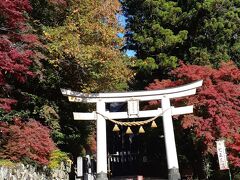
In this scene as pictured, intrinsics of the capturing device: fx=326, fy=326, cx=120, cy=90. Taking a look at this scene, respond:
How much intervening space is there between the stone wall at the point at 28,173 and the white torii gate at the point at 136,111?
7.27 feet

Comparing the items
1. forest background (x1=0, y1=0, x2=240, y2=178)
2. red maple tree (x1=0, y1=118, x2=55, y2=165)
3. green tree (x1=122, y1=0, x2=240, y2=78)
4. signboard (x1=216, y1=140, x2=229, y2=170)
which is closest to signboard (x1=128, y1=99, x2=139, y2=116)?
forest background (x1=0, y1=0, x2=240, y2=178)

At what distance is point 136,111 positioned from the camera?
17.1 m

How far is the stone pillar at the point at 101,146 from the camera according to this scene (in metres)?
16.1

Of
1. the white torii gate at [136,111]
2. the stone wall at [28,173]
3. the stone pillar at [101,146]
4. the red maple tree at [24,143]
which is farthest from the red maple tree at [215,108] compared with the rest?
the red maple tree at [24,143]

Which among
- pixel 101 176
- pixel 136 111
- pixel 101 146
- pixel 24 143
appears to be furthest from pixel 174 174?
pixel 24 143

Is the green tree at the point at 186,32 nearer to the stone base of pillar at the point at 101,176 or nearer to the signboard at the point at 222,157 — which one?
the stone base of pillar at the point at 101,176

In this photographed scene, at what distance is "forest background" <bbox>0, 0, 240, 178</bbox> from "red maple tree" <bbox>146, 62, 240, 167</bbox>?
Answer: 0.16 feet

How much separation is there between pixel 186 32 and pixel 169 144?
7.83 metres

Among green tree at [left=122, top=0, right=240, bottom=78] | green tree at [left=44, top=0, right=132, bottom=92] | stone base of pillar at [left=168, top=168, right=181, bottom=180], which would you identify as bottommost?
stone base of pillar at [left=168, top=168, right=181, bottom=180]

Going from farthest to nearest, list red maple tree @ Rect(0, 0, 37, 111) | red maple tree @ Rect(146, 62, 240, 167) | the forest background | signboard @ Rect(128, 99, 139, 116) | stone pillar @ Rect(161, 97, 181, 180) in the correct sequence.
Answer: signboard @ Rect(128, 99, 139, 116) → stone pillar @ Rect(161, 97, 181, 180) → red maple tree @ Rect(146, 62, 240, 167) → the forest background → red maple tree @ Rect(0, 0, 37, 111)

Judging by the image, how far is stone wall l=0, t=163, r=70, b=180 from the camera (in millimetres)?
9577

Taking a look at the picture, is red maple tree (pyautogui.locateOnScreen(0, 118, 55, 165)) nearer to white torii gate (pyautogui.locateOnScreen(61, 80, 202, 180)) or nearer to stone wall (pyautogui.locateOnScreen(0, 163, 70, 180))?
stone wall (pyautogui.locateOnScreen(0, 163, 70, 180))

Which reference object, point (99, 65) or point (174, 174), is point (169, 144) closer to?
point (174, 174)

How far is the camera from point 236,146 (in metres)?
13.5
